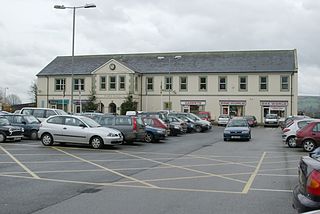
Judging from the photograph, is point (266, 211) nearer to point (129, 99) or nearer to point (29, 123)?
point (29, 123)

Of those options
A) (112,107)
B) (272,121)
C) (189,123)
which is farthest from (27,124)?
(112,107)

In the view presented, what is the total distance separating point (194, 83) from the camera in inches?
2488

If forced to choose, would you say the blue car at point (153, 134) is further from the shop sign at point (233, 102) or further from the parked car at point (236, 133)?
the shop sign at point (233, 102)

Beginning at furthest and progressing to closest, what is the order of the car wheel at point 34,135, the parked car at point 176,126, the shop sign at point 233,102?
the shop sign at point 233,102
the parked car at point 176,126
the car wheel at point 34,135

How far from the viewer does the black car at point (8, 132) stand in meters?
23.5

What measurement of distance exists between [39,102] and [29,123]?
44.0m

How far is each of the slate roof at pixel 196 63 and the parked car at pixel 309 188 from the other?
5543 cm

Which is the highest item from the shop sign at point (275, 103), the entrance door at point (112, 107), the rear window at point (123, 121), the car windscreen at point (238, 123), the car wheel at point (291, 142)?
the shop sign at point (275, 103)

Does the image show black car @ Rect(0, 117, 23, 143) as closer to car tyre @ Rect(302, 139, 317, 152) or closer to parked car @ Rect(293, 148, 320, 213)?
car tyre @ Rect(302, 139, 317, 152)

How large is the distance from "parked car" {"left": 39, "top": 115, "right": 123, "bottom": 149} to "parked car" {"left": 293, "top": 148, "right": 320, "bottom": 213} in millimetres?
15011

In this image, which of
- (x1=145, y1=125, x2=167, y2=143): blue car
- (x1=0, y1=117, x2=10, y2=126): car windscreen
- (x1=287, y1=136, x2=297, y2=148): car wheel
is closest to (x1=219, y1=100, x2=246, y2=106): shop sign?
(x1=145, y1=125, x2=167, y2=143): blue car

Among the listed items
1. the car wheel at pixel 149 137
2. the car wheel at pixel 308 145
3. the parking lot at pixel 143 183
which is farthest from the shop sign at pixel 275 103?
the parking lot at pixel 143 183

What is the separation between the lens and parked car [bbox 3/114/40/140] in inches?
1024

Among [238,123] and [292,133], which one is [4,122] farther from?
[292,133]
